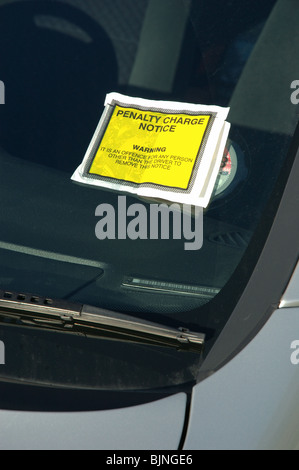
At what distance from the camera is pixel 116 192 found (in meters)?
1.59

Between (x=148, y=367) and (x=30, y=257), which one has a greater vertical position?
(x=30, y=257)

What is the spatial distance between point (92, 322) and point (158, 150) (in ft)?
1.60

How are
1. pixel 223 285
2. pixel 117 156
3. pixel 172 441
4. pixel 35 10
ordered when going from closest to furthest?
pixel 172 441, pixel 223 285, pixel 117 156, pixel 35 10

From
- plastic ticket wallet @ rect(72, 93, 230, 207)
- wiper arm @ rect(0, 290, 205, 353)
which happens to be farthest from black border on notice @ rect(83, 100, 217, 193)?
wiper arm @ rect(0, 290, 205, 353)

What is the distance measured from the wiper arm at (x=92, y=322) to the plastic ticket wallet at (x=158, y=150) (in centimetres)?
33

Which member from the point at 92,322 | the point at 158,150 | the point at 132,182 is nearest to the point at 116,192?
the point at 132,182

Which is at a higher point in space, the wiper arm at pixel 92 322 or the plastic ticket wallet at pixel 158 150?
the plastic ticket wallet at pixel 158 150

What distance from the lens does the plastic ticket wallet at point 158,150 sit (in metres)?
1.58

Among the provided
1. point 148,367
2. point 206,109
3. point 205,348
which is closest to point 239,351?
point 205,348

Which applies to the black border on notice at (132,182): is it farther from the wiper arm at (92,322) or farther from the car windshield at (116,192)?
the wiper arm at (92,322)

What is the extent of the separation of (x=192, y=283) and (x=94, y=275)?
8.6 inches

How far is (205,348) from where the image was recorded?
4.50 ft

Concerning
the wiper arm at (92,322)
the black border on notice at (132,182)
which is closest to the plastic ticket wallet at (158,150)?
the black border on notice at (132,182)

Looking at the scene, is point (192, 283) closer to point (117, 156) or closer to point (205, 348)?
point (205, 348)
